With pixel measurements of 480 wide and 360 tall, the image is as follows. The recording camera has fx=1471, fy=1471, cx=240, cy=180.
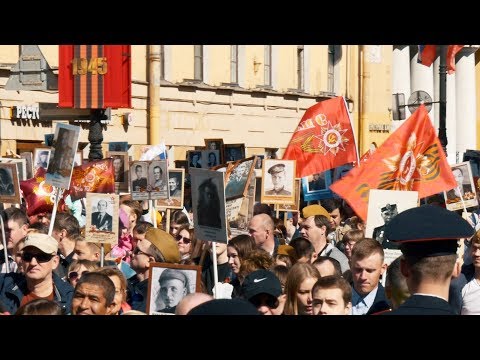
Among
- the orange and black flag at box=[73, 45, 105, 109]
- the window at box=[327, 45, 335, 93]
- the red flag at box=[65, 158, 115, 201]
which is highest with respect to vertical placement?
the window at box=[327, 45, 335, 93]

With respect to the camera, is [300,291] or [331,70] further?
[331,70]

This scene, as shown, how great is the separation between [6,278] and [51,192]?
7.40m

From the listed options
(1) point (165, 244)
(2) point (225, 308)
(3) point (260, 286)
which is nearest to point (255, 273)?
(3) point (260, 286)

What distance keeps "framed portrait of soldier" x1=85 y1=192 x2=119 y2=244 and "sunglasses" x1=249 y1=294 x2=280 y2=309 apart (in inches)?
167

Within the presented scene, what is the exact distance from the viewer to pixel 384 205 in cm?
1163

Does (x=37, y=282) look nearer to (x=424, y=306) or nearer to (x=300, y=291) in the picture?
(x=300, y=291)

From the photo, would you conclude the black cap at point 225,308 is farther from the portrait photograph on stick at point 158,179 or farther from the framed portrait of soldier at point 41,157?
the framed portrait of soldier at point 41,157

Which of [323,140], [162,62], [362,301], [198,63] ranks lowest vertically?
[362,301]

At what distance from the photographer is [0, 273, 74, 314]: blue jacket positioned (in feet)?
27.1

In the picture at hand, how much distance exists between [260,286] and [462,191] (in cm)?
914

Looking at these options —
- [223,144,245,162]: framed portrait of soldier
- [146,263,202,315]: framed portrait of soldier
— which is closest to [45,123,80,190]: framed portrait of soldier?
[146,263,202,315]: framed portrait of soldier

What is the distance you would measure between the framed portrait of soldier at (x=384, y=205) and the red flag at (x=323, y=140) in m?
4.15

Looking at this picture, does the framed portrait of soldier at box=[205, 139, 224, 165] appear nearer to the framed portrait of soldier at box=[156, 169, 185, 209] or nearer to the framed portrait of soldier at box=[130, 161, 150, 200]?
the framed portrait of soldier at box=[156, 169, 185, 209]
